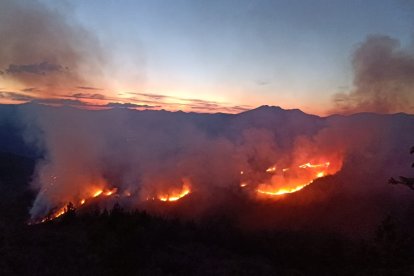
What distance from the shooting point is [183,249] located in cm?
3622

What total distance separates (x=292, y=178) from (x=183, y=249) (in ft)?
110

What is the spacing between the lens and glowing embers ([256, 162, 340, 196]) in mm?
61794

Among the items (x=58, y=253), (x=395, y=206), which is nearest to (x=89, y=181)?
(x=58, y=253)

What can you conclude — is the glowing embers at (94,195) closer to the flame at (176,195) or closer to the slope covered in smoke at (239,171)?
the slope covered in smoke at (239,171)

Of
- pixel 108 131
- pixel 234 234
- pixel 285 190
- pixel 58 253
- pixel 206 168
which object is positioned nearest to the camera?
pixel 58 253

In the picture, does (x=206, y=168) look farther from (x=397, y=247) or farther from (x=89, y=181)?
(x=397, y=247)

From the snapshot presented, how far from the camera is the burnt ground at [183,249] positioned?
25844 millimetres

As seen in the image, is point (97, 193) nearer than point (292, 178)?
No

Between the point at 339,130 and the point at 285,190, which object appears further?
the point at 339,130

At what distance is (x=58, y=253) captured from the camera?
98.8 ft

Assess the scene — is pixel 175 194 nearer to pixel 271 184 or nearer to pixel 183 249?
pixel 271 184

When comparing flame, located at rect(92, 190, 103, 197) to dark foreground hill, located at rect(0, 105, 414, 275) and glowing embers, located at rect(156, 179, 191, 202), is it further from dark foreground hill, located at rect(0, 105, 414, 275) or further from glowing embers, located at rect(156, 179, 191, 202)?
glowing embers, located at rect(156, 179, 191, 202)

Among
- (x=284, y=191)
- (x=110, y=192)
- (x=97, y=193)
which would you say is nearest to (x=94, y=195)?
(x=97, y=193)

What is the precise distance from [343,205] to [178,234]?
24.4 m
